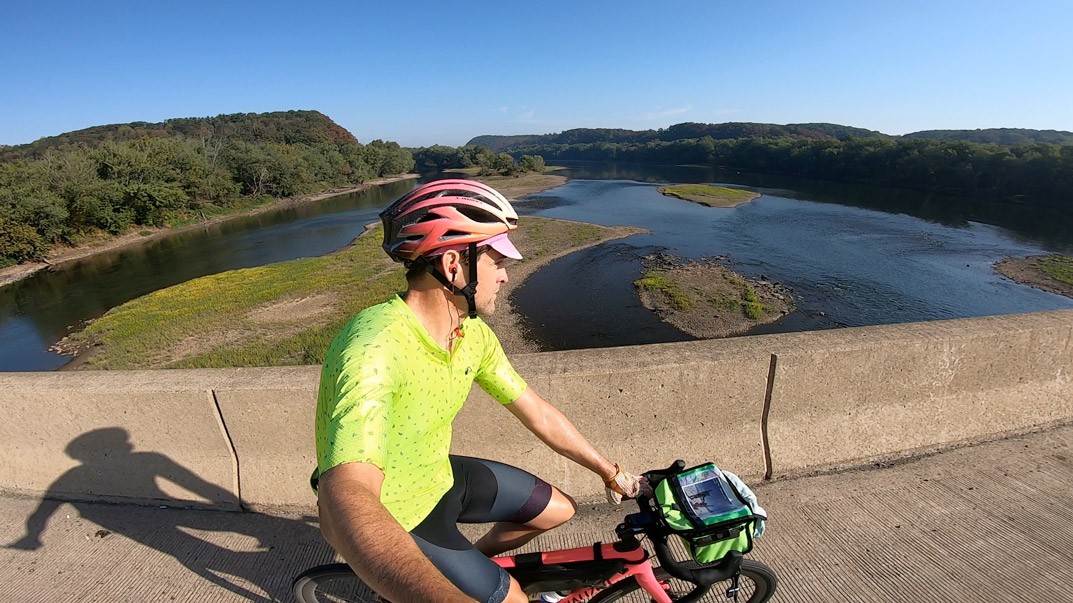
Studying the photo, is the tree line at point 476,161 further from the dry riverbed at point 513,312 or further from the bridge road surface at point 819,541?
the bridge road surface at point 819,541

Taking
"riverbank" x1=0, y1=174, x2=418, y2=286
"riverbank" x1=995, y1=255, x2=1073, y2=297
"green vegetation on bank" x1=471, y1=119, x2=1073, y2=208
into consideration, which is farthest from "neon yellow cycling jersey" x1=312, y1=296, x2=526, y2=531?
"green vegetation on bank" x1=471, y1=119, x2=1073, y2=208

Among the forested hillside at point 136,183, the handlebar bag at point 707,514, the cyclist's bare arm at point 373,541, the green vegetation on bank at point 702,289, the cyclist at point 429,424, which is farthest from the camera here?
the forested hillside at point 136,183

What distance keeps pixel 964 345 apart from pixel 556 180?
9462cm

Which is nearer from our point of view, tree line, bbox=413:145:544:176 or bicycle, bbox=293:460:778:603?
bicycle, bbox=293:460:778:603

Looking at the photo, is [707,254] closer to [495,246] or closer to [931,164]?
[495,246]

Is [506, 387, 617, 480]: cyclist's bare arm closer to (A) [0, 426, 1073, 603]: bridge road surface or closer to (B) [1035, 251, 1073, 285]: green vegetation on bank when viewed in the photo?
(A) [0, 426, 1073, 603]: bridge road surface

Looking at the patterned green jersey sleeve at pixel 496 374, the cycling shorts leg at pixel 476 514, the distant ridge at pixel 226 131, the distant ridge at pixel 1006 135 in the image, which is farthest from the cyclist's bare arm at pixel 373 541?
the distant ridge at pixel 1006 135

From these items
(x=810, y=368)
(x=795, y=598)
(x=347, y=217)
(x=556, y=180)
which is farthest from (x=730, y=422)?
(x=556, y=180)

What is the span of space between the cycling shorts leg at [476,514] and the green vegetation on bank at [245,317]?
15.0 m

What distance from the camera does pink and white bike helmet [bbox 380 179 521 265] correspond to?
1.74m

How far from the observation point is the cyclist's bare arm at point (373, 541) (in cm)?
119

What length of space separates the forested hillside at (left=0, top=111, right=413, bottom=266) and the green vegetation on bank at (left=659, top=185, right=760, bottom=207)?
5919cm

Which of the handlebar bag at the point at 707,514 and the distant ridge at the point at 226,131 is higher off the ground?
the distant ridge at the point at 226,131

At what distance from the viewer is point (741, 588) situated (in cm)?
248
